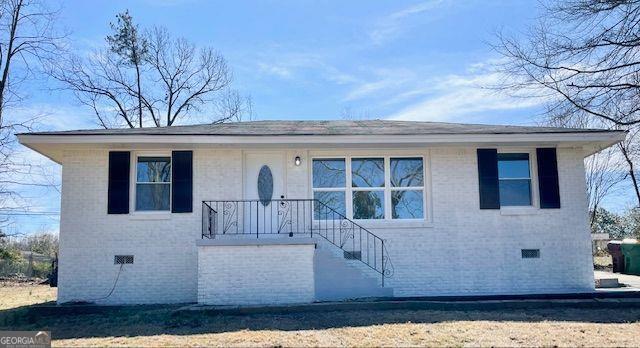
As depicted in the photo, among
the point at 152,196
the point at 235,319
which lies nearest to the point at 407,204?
the point at 235,319

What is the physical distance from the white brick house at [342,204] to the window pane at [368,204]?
0.07 feet

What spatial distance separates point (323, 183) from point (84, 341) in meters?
5.72

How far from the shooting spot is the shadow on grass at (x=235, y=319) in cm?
788

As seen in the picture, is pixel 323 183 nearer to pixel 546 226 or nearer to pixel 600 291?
pixel 546 226

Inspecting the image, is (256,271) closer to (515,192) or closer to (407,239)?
(407,239)

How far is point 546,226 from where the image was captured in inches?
437

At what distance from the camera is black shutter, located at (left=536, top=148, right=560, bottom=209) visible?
11.1m

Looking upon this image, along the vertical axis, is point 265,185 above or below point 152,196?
above

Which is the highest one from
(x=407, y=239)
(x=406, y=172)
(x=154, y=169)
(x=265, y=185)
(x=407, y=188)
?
(x=154, y=169)

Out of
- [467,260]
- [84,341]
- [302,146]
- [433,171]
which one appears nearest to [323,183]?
[302,146]

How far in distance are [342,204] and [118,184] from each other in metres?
4.77

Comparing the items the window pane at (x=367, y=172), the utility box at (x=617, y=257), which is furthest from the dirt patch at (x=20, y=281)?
the utility box at (x=617, y=257)

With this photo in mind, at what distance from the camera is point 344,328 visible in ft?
25.2

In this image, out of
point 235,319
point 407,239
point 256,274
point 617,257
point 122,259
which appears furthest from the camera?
point 617,257
